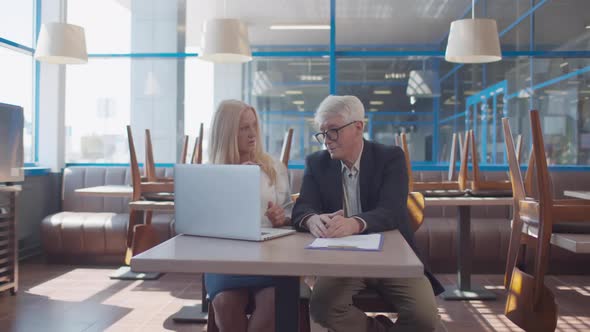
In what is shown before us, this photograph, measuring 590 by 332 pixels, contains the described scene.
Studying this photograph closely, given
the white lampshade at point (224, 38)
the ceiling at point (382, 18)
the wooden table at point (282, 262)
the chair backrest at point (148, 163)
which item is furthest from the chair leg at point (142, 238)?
the ceiling at point (382, 18)

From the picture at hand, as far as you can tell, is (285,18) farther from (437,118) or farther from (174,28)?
(437,118)

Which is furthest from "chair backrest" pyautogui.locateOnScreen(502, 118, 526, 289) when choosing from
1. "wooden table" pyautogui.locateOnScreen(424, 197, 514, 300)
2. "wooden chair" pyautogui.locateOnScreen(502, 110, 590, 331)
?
"wooden table" pyautogui.locateOnScreen(424, 197, 514, 300)

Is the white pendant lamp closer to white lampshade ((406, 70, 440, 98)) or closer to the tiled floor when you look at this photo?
white lampshade ((406, 70, 440, 98))

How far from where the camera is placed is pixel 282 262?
1.44 meters

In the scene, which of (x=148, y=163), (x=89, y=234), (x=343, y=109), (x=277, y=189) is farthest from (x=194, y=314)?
(x=89, y=234)

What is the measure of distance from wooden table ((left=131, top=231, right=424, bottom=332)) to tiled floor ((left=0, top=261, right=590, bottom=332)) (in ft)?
6.20

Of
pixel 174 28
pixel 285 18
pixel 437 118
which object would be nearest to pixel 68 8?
pixel 174 28

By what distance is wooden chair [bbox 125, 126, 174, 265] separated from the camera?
422 cm

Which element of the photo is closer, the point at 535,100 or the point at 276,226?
the point at 276,226

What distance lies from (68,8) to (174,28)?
49.7 inches

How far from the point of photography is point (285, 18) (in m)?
7.13

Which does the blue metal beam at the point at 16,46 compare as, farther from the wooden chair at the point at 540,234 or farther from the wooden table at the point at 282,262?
the wooden chair at the point at 540,234

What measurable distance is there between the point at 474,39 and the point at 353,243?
12.2 feet

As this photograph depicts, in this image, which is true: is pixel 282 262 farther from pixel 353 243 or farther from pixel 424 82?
pixel 424 82
